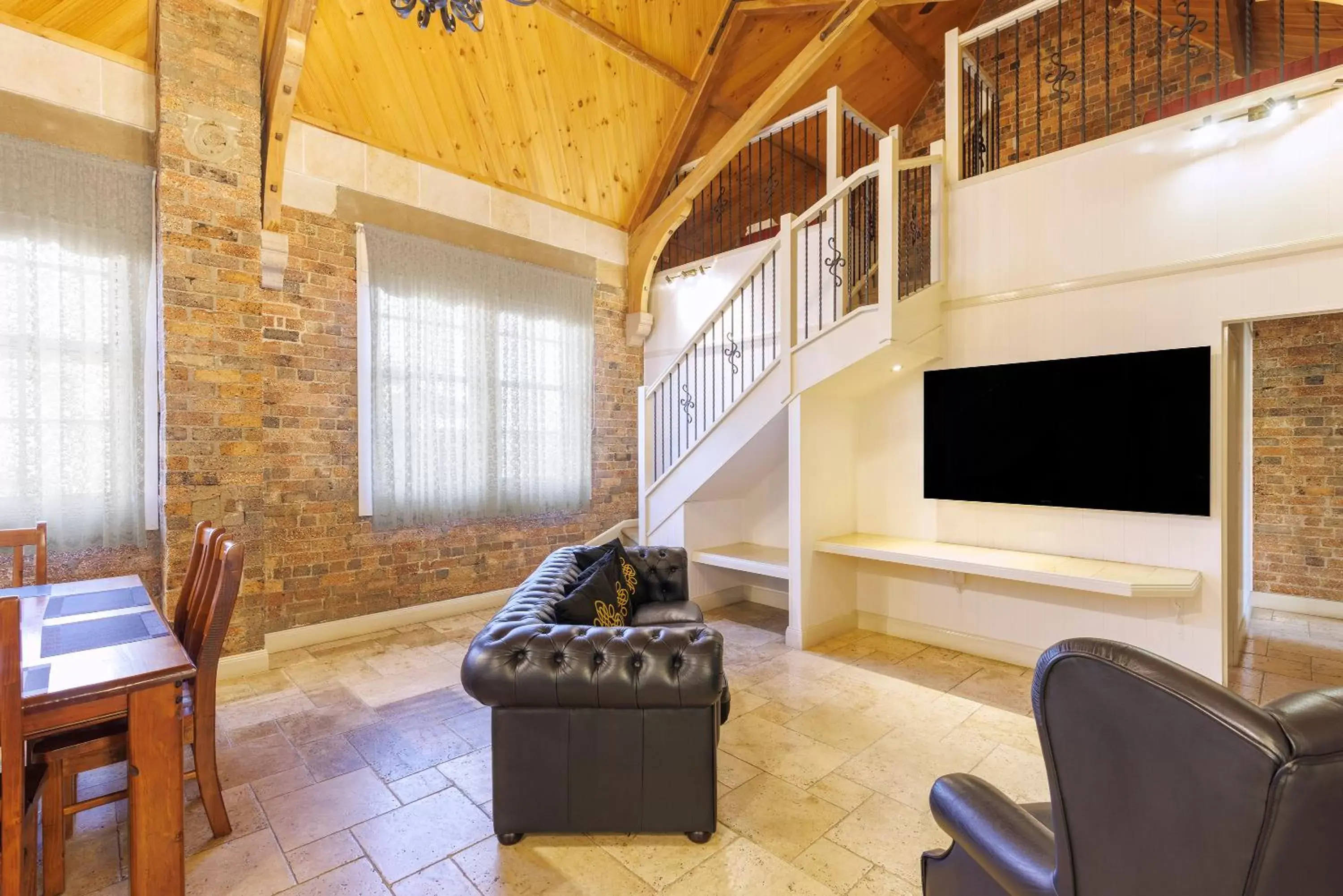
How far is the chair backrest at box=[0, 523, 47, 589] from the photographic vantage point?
9.61 ft

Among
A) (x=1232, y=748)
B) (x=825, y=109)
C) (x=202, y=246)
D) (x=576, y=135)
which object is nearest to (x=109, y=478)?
(x=202, y=246)

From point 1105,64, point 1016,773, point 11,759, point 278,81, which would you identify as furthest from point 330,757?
point 1105,64

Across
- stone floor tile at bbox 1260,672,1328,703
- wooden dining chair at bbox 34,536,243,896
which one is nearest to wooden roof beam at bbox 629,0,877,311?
wooden dining chair at bbox 34,536,243,896

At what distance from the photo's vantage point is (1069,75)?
5.90m

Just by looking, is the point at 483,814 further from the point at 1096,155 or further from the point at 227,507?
the point at 1096,155

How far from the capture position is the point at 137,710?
1785 mm

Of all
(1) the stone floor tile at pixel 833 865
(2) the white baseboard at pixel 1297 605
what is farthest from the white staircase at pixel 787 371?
(2) the white baseboard at pixel 1297 605

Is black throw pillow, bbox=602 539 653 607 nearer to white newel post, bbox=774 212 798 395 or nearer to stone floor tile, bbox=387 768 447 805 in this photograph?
stone floor tile, bbox=387 768 447 805

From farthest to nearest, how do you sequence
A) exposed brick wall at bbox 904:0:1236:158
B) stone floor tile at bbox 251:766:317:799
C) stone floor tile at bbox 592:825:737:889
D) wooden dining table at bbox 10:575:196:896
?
exposed brick wall at bbox 904:0:1236:158
stone floor tile at bbox 251:766:317:799
stone floor tile at bbox 592:825:737:889
wooden dining table at bbox 10:575:196:896

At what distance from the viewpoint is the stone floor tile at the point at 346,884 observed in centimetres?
205

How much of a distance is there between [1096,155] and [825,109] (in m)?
2.26

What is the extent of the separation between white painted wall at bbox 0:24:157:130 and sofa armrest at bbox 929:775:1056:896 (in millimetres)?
5453

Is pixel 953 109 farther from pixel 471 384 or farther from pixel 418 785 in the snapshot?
pixel 418 785

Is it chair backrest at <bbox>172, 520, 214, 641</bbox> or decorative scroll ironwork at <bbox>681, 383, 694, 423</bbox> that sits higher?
decorative scroll ironwork at <bbox>681, 383, 694, 423</bbox>
